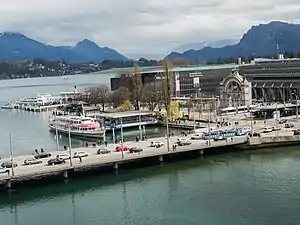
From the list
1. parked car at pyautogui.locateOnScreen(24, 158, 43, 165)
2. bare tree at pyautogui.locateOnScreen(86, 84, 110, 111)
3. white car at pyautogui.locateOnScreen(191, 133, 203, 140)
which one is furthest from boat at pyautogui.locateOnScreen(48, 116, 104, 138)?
bare tree at pyautogui.locateOnScreen(86, 84, 110, 111)

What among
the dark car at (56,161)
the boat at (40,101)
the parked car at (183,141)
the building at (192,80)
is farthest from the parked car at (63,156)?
the boat at (40,101)

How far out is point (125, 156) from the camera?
1416 inches

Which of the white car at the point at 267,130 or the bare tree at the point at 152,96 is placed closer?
the white car at the point at 267,130

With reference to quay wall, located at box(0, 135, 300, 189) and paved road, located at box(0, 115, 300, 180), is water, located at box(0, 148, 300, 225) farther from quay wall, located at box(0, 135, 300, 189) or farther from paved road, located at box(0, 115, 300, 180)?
paved road, located at box(0, 115, 300, 180)

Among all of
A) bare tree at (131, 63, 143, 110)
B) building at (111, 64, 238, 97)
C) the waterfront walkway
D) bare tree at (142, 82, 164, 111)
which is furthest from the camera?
building at (111, 64, 238, 97)

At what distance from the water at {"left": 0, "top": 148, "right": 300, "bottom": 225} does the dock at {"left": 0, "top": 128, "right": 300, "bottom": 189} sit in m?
1.06

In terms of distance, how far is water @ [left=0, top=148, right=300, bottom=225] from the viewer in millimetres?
24844

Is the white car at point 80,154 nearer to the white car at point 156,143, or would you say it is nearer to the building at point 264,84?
the white car at point 156,143

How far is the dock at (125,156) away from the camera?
3250 centimetres

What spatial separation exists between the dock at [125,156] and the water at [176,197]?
1055mm

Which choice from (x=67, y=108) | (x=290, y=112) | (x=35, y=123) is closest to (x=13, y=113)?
(x=67, y=108)

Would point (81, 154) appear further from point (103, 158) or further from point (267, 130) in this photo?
point (267, 130)

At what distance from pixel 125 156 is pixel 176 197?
8.18 metres

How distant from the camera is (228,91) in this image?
224 feet
